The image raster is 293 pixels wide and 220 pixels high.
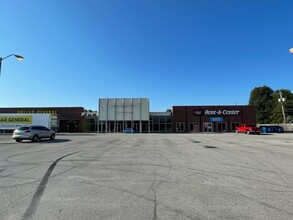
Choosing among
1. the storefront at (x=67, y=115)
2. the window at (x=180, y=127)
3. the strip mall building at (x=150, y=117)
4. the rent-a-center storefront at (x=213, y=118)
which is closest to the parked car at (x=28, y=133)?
the strip mall building at (x=150, y=117)

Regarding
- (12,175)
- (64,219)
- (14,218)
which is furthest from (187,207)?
(12,175)

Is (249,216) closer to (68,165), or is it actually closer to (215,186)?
(215,186)

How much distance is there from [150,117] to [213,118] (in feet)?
52.8

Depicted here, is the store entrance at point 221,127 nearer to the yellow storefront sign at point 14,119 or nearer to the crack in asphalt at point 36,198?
the yellow storefront sign at point 14,119

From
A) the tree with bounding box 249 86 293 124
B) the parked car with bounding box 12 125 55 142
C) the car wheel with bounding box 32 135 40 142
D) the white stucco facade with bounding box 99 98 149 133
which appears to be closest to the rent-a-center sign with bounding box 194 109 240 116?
the white stucco facade with bounding box 99 98 149 133

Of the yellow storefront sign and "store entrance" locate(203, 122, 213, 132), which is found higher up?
the yellow storefront sign

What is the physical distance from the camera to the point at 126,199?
4633mm

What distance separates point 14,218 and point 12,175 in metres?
3.69

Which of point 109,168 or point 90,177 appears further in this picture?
point 109,168

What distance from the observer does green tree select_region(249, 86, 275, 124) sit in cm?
9262

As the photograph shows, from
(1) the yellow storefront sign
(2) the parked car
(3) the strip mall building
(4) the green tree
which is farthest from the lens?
(4) the green tree

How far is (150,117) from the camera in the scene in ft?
183

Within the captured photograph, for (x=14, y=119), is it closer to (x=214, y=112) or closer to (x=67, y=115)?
(x=67, y=115)

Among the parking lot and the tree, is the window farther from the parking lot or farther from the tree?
the tree
